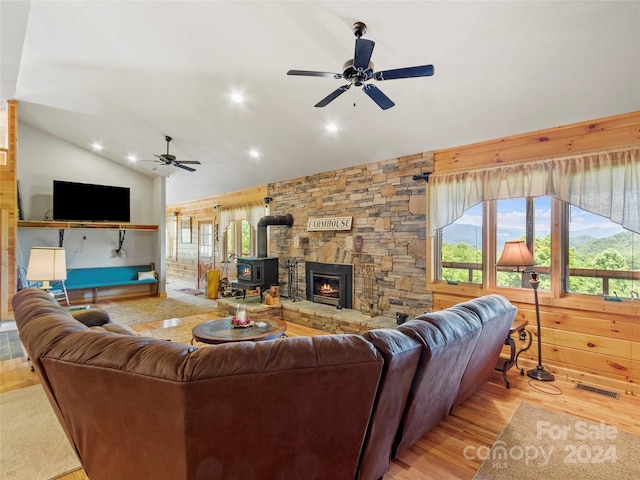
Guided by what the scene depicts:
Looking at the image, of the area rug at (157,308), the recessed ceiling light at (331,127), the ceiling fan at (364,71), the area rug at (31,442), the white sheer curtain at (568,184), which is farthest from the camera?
the area rug at (157,308)

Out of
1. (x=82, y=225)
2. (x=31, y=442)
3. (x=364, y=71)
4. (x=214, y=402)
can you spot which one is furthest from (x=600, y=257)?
(x=82, y=225)

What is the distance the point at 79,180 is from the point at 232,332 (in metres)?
6.24

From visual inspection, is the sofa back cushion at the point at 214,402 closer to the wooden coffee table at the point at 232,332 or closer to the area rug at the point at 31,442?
the area rug at the point at 31,442

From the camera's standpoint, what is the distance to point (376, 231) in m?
4.92

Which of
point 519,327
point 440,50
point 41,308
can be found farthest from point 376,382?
point 440,50

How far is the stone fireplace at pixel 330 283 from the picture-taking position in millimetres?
5301

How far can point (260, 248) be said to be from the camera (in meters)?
6.56

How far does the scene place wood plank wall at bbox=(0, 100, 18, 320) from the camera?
16.7ft

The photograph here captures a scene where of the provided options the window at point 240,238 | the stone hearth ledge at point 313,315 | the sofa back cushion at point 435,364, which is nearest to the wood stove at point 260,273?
the stone hearth ledge at point 313,315

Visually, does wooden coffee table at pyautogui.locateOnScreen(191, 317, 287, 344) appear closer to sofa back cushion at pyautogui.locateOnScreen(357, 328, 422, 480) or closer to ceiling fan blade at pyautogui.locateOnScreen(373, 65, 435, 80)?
sofa back cushion at pyautogui.locateOnScreen(357, 328, 422, 480)

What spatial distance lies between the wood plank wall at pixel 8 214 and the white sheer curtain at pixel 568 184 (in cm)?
682

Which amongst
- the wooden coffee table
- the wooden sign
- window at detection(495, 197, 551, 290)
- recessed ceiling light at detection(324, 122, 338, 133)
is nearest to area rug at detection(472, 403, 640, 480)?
window at detection(495, 197, 551, 290)

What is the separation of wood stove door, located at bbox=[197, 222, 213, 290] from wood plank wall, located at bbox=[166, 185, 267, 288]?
188 millimetres

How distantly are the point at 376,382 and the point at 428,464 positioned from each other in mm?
1058
